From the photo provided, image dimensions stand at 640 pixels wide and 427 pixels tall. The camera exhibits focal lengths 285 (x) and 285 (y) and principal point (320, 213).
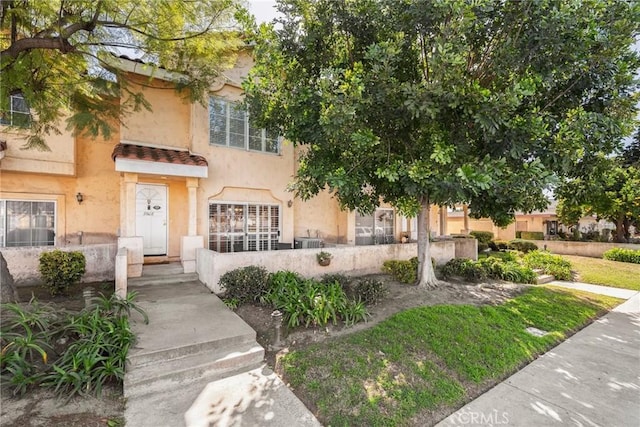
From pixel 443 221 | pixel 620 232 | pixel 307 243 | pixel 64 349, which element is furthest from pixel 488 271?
pixel 620 232

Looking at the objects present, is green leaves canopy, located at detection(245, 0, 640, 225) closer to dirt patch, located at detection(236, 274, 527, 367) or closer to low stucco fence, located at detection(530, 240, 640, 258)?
dirt patch, located at detection(236, 274, 527, 367)

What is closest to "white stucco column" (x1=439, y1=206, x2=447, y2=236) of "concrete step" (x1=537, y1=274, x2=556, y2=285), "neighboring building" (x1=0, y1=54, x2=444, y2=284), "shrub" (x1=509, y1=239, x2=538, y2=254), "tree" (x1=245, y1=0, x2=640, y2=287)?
"shrub" (x1=509, y1=239, x2=538, y2=254)

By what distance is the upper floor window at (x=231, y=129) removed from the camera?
461 inches

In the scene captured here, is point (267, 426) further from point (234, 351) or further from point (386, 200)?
point (386, 200)

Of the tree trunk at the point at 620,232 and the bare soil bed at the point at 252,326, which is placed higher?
the tree trunk at the point at 620,232

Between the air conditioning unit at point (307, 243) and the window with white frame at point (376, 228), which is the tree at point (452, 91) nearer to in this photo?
the air conditioning unit at point (307, 243)

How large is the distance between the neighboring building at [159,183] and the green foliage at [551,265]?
10771mm

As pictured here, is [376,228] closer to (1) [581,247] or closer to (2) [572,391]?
(2) [572,391]

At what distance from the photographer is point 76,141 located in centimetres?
1082

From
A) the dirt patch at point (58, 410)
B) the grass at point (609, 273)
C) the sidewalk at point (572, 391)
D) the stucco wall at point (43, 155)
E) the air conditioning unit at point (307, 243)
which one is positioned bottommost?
the sidewalk at point (572, 391)

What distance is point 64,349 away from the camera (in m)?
5.06

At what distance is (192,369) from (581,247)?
26446mm

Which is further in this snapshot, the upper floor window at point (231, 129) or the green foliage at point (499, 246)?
→ the green foliage at point (499, 246)

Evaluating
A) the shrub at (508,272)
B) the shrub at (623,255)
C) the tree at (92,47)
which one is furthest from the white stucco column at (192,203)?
the shrub at (623,255)
